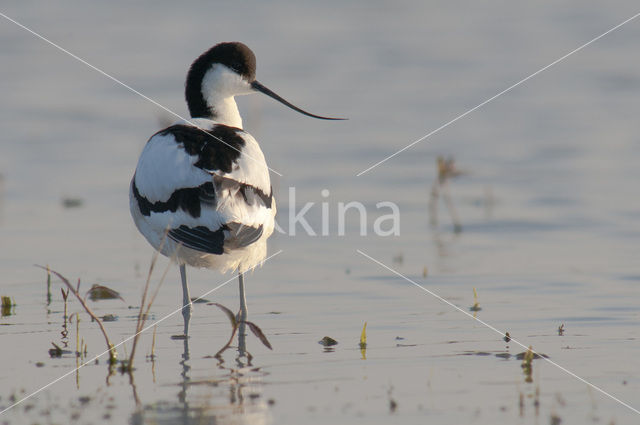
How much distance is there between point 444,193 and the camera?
1011 centimetres

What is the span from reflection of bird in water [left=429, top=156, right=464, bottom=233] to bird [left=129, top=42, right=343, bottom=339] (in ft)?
9.72

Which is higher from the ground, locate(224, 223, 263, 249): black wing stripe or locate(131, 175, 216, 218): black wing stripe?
locate(131, 175, 216, 218): black wing stripe

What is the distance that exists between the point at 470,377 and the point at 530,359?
0.32 m

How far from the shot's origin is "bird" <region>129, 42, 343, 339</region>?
5.87 m

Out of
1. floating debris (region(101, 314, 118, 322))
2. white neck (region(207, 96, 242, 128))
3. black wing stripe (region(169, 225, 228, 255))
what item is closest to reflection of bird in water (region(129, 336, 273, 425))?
black wing stripe (region(169, 225, 228, 255))

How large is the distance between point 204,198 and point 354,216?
160 inches

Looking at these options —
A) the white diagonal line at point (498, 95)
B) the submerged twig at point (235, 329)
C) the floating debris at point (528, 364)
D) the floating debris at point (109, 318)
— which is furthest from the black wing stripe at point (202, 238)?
the white diagonal line at point (498, 95)

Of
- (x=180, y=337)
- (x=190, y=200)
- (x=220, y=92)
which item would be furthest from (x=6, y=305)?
(x=220, y=92)

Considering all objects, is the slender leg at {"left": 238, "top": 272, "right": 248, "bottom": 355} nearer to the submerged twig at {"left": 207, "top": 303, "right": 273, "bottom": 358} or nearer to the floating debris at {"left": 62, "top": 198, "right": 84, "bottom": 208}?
the submerged twig at {"left": 207, "top": 303, "right": 273, "bottom": 358}

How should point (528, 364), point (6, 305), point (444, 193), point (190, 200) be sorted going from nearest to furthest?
point (528, 364)
point (190, 200)
point (6, 305)
point (444, 193)

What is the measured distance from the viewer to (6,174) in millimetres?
11328

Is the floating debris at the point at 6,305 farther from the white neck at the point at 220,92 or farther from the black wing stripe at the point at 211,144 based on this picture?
the white neck at the point at 220,92

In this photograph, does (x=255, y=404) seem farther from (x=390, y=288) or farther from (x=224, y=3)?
(x=224, y=3)

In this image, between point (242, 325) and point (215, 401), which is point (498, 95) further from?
point (215, 401)
